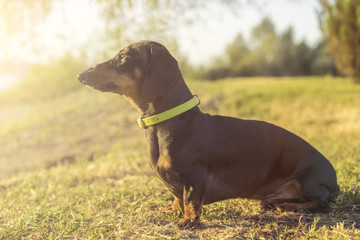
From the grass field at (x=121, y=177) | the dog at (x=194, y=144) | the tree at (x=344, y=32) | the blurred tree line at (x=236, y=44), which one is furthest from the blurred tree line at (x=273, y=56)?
the dog at (x=194, y=144)

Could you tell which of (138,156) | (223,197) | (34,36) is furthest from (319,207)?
(34,36)

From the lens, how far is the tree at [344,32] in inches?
606

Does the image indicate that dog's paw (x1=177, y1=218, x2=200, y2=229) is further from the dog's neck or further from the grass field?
the dog's neck

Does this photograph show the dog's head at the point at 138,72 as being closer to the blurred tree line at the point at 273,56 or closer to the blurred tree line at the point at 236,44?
the blurred tree line at the point at 236,44

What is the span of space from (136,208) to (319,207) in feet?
5.80

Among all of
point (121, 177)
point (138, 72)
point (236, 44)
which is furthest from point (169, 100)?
point (236, 44)

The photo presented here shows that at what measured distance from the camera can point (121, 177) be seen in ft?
17.0

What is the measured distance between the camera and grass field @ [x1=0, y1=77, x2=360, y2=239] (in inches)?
122

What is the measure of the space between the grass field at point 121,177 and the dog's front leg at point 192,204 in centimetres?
7

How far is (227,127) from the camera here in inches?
124

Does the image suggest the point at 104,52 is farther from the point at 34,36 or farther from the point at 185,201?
the point at 185,201

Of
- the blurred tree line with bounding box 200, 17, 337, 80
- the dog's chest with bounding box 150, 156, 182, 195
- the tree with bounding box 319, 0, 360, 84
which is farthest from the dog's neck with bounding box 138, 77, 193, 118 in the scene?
the blurred tree line with bounding box 200, 17, 337, 80

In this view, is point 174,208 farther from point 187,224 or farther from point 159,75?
point 159,75

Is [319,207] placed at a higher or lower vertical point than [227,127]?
lower
